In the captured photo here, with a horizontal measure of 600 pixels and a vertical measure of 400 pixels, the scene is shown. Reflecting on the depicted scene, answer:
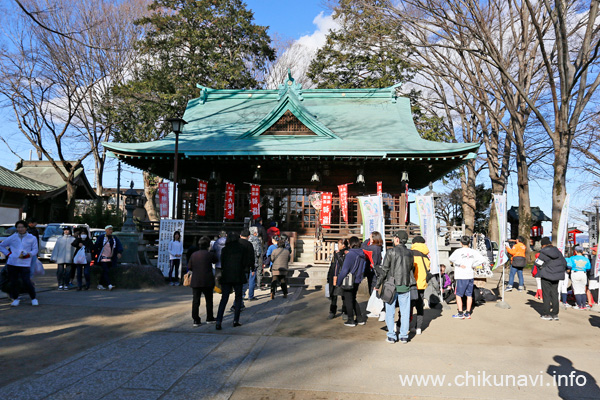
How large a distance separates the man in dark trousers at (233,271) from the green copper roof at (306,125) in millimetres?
10065

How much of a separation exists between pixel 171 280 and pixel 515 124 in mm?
17803

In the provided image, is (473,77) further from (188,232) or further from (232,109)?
(188,232)

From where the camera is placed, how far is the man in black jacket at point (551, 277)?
8.87 m

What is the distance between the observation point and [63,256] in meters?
10.9

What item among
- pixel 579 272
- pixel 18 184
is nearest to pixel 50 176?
pixel 18 184

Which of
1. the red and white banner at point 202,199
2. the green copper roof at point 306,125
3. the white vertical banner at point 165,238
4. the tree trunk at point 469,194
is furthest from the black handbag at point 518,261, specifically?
the tree trunk at point 469,194

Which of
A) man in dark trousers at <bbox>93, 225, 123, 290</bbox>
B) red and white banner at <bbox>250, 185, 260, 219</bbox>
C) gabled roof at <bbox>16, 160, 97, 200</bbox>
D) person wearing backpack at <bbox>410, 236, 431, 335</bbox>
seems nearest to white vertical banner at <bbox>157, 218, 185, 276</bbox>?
man in dark trousers at <bbox>93, 225, 123, 290</bbox>

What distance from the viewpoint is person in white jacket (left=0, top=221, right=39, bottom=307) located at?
8367 millimetres

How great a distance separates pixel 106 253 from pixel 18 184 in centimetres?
1615

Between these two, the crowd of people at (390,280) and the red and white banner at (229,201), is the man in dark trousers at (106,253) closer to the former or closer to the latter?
the crowd of people at (390,280)

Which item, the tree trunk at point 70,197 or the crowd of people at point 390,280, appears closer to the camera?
the crowd of people at point 390,280

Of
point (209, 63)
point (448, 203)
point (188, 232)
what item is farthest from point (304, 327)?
point (448, 203)

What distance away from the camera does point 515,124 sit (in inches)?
819

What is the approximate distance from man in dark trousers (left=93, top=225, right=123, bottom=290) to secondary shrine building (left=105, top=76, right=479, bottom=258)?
5760 millimetres
